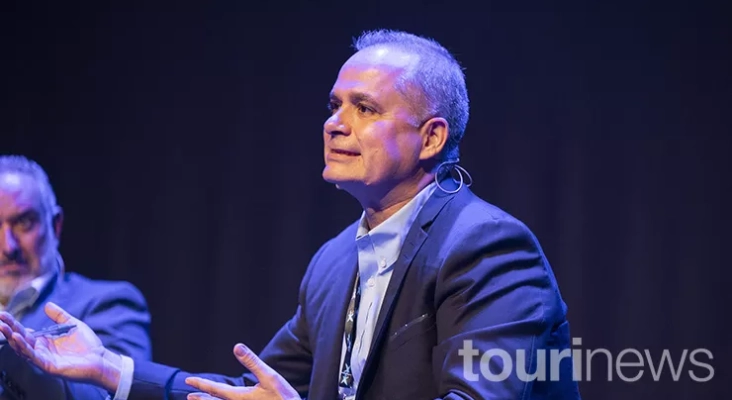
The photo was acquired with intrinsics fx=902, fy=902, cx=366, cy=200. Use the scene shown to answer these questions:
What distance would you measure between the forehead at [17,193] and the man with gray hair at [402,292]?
766mm

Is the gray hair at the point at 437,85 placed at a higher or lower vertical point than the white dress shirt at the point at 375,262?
higher

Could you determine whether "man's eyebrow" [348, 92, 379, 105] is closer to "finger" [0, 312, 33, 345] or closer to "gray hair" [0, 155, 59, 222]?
"finger" [0, 312, 33, 345]

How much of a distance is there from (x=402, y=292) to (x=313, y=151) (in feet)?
4.58

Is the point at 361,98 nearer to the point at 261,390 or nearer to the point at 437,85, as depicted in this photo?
the point at 437,85

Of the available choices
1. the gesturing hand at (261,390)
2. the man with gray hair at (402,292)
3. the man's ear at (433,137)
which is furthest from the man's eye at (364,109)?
the gesturing hand at (261,390)

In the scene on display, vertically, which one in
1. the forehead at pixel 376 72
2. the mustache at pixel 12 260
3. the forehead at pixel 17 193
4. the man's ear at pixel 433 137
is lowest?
the mustache at pixel 12 260

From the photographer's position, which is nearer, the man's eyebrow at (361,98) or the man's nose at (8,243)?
the man's eyebrow at (361,98)

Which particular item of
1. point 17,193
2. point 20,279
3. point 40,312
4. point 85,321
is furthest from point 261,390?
point 17,193

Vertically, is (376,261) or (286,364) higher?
(376,261)

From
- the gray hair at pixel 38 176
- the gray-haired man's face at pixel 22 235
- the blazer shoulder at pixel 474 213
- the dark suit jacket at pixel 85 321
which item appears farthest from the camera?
the gray hair at pixel 38 176

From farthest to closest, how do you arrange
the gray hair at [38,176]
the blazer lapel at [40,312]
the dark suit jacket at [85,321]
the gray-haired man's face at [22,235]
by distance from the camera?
the gray hair at [38,176]
the gray-haired man's face at [22,235]
the blazer lapel at [40,312]
the dark suit jacket at [85,321]

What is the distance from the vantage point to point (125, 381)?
2256mm

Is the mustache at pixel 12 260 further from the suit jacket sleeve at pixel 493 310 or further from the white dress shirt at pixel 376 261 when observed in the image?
the suit jacket sleeve at pixel 493 310

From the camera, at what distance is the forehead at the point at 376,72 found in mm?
2170
